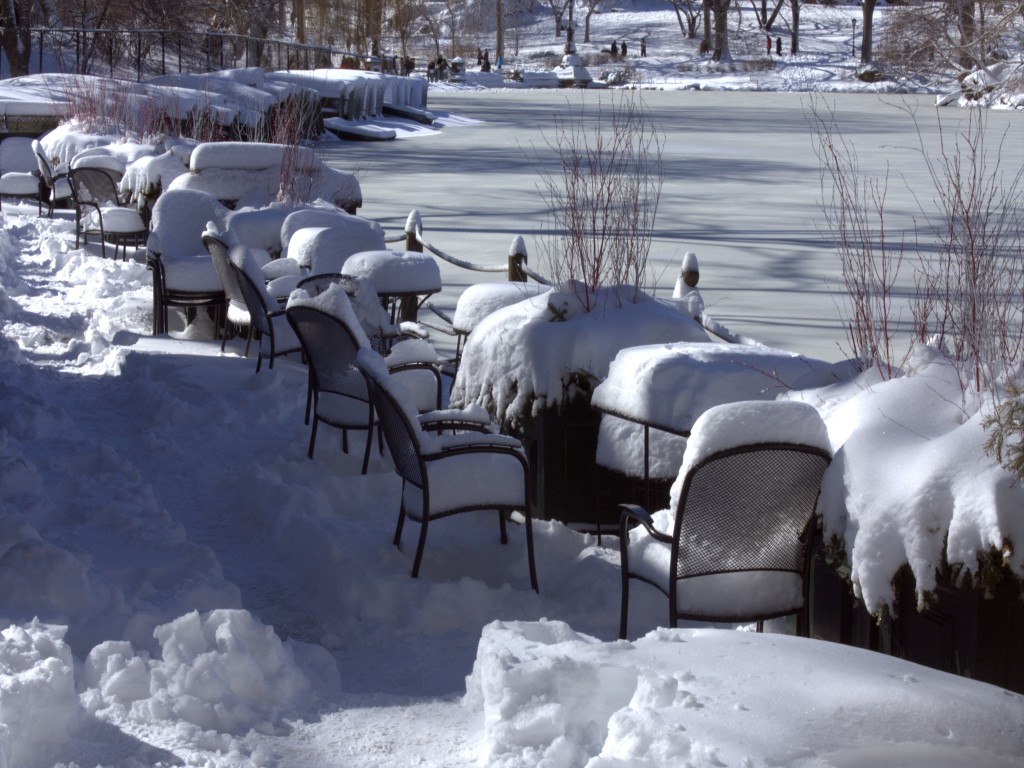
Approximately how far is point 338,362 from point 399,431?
135 cm

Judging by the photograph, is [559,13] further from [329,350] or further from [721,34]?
[329,350]

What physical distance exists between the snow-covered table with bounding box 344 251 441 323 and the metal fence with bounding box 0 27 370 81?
18.6 metres

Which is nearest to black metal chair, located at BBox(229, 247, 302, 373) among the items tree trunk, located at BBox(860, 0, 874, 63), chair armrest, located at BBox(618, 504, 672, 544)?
chair armrest, located at BBox(618, 504, 672, 544)

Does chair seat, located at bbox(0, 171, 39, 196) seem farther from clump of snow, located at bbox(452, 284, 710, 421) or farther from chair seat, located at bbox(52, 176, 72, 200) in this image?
clump of snow, located at bbox(452, 284, 710, 421)

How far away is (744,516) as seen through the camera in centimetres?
400

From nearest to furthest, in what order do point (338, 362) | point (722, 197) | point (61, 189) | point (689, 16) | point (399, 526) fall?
point (399, 526) → point (338, 362) → point (61, 189) → point (722, 197) → point (689, 16)

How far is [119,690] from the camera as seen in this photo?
3652 millimetres

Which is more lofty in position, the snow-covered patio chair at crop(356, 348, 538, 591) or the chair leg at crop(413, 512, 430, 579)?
the snow-covered patio chair at crop(356, 348, 538, 591)

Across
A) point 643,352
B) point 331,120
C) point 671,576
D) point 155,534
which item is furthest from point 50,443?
point 331,120

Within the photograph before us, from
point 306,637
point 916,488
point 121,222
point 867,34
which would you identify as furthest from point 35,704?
point 867,34

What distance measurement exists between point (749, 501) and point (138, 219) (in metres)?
10.1

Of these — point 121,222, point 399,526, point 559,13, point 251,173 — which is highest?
point 559,13

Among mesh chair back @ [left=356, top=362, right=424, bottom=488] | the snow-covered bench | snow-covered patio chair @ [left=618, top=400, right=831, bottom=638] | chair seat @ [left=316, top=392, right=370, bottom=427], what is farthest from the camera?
the snow-covered bench

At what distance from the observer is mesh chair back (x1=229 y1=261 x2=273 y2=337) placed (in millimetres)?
7629
